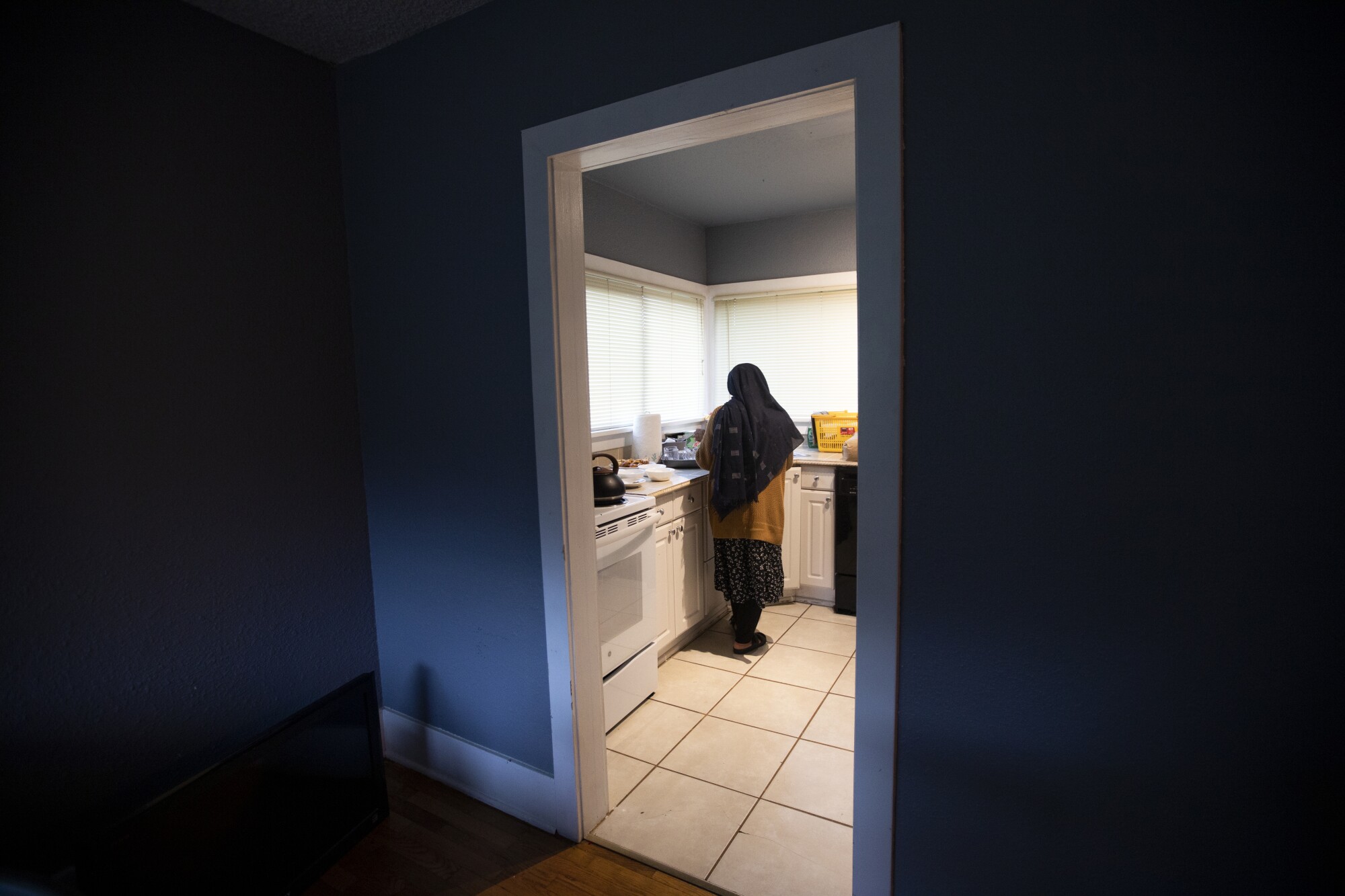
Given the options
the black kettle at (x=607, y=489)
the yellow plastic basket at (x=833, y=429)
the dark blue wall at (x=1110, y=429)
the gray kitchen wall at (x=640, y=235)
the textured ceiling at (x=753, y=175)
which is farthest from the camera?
the yellow plastic basket at (x=833, y=429)

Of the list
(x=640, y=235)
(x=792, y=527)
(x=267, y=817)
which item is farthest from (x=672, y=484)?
(x=267, y=817)

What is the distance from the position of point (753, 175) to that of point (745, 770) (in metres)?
2.93

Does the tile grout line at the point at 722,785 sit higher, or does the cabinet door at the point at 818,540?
the cabinet door at the point at 818,540

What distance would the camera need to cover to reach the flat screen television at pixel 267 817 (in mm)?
1470

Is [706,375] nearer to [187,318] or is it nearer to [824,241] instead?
[824,241]

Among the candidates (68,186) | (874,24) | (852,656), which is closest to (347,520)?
(68,186)

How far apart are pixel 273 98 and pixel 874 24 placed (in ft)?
6.01

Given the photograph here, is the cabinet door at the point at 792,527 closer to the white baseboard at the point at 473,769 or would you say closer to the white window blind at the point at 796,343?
the white window blind at the point at 796,343

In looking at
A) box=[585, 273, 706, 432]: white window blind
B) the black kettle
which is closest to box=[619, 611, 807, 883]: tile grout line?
the black kettle

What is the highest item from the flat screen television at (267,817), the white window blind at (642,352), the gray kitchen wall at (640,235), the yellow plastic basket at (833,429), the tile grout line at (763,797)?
the gray kitchen wall at (640,235)

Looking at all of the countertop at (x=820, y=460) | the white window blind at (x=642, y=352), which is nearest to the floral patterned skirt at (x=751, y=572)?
the countertop at (x=820, y=460)

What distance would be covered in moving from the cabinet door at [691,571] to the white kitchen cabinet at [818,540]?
2.36 feet

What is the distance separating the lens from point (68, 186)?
162 centimetres

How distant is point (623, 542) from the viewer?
2.68 meters
